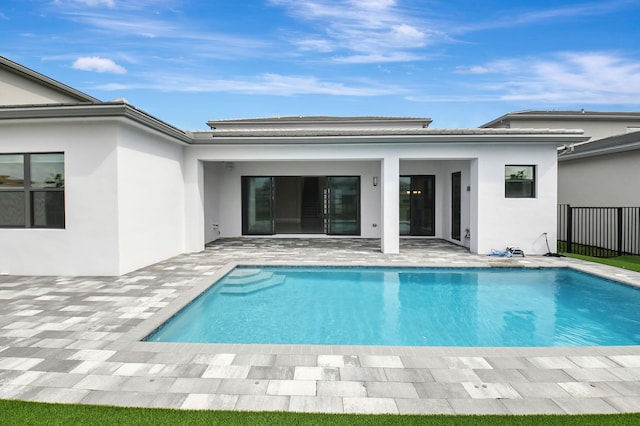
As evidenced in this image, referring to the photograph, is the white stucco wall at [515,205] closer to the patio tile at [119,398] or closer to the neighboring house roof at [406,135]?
the neighboring house roof at [406,135]

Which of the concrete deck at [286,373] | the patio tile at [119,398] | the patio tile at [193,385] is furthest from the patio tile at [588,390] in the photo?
the patio tile at [119,398]

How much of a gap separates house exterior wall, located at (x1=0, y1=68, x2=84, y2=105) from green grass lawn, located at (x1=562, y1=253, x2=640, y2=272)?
16.7 metres

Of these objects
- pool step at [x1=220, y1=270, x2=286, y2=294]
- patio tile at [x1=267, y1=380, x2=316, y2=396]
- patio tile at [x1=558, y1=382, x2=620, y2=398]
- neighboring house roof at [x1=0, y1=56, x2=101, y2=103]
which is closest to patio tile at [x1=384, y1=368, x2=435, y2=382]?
patio tile at [x1=267, y1=380, x2=316, y2=396]

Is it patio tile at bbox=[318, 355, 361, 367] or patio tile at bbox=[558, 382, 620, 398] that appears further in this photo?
patio tile at bbox=[318, 355, 361, 367]

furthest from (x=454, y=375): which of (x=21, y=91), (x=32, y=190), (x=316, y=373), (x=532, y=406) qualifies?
(x=21, y=91)

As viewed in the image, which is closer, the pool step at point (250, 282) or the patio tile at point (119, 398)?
the patio tile at point (119, 398)

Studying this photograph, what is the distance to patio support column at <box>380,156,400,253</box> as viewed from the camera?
432 inches

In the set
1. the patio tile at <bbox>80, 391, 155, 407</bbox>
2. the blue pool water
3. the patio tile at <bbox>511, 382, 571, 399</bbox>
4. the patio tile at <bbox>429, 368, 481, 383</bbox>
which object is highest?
the patio tile at <bbox>80, 391, 155, 407</bbox>

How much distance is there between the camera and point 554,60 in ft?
61.2

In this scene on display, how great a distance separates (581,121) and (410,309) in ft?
67.2

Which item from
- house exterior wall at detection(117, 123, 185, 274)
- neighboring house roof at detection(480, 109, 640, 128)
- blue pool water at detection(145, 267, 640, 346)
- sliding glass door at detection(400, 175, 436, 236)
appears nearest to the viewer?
blue pool water at detection(145, 267, 640, 346)

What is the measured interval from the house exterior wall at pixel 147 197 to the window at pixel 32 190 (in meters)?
1.41

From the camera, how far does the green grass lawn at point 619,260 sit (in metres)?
9.00

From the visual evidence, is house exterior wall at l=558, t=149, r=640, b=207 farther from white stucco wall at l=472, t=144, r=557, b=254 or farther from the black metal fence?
white stucco wall at l=472, t=144, r=557, b=254
